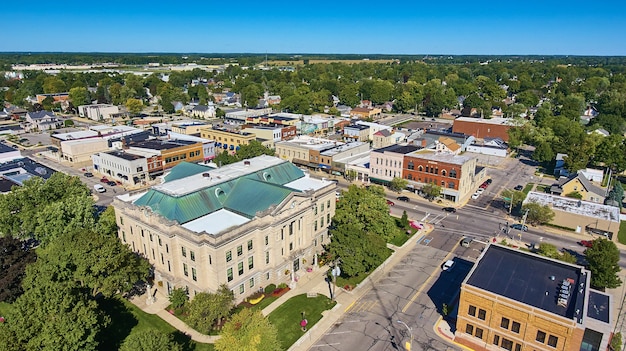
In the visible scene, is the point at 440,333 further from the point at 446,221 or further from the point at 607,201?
the point at 607,201

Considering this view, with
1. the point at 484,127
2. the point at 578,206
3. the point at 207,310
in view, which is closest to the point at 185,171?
the point at 207,310

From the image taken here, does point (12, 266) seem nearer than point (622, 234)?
Yes

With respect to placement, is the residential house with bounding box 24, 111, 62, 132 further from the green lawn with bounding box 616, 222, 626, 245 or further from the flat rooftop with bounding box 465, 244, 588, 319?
the green lawn with bounding box 616, 222, 626, 245

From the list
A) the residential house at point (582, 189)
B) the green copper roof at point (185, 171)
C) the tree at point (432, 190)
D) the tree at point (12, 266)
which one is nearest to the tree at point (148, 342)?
the tree at point (12, 266)

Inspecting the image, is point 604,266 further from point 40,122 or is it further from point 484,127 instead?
point 40,122

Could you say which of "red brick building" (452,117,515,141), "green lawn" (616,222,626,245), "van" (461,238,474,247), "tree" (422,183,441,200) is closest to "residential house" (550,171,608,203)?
"green lawn" (616,222,626,245)

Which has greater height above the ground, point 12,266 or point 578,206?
point 12,266

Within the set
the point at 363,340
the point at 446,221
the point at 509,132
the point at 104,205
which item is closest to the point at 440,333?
the point at 363,340

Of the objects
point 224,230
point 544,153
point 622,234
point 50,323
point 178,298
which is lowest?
point 622,234
